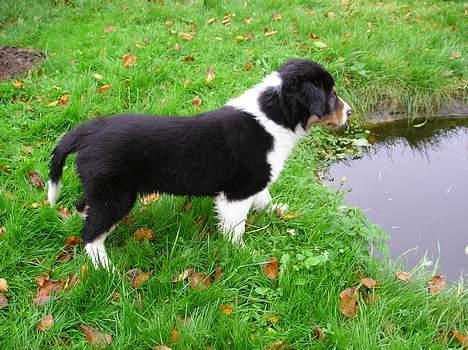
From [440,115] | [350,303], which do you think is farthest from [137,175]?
[440,115]

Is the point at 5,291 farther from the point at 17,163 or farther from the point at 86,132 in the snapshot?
the point at 17,163

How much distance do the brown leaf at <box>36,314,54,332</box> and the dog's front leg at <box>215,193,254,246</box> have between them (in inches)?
45.7

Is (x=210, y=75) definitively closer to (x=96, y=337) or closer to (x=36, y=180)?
(x=36, y=180)

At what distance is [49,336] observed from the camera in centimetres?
252

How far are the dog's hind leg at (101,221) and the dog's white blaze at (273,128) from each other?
91 cm

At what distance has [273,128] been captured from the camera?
10.4ft

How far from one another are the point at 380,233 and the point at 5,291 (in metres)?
2.44

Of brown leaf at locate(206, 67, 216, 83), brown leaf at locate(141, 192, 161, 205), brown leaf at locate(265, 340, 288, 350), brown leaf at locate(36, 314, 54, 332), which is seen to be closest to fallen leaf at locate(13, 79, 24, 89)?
brown leaf at locate(206, 67, 216, 83)

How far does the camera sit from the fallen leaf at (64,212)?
3367 mm

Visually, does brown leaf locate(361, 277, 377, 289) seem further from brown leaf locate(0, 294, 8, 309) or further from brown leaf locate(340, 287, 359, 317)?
brown leaf locate(0, 294, 8, 309)

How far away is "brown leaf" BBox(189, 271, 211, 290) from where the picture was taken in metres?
2.79

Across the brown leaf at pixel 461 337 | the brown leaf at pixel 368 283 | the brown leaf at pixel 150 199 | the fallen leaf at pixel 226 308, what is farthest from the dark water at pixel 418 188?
the brown leaf at pixel 150 199

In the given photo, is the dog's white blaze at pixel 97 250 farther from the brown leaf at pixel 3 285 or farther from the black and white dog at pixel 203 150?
the brown leaf at pixel 3 285

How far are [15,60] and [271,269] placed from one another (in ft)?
13.8
